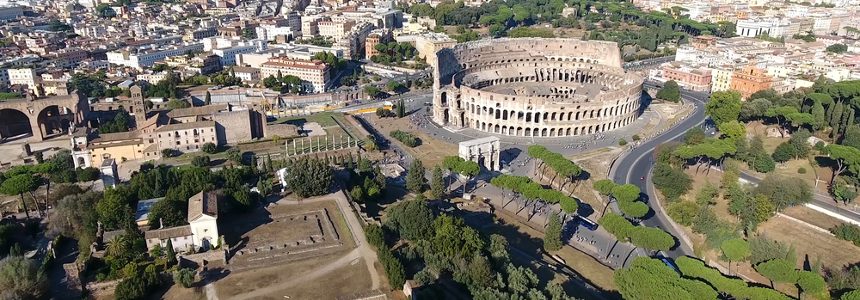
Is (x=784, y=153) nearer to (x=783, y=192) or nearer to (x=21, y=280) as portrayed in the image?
(x=783, y=192)

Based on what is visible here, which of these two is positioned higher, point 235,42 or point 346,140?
point 235,42

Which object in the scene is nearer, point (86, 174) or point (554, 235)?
point (554, 235)

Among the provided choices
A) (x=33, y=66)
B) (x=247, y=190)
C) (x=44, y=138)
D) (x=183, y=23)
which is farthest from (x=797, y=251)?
(x=183, y=23)

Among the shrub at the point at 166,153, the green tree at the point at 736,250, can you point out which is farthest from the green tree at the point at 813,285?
the shrub at the point at 166,153

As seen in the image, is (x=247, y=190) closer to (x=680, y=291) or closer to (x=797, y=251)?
(x=680, y=291)

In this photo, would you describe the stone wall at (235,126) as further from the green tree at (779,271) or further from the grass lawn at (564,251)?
the green tree at (779,271)

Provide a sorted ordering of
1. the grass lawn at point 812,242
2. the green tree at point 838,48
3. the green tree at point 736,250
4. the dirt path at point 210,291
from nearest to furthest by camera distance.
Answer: the dirt path at point 210,291, the green tree at point 736,250, the grass lawn at point 812,242, the green tree at point 838,48

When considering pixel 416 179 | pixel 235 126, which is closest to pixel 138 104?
pixel 235 126
